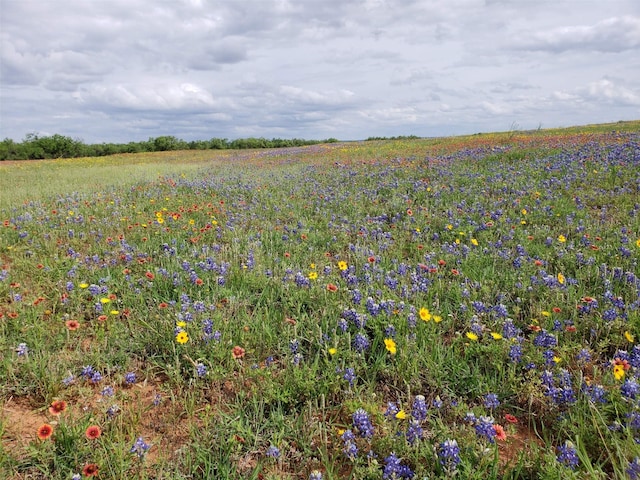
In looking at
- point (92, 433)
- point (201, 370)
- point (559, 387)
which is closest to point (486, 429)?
point (559, 387)

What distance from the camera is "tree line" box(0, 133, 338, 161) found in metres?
38.6

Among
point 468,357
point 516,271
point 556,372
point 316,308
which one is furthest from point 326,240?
point 556,372

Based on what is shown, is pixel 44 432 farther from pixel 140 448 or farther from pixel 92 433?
pixel 140 448

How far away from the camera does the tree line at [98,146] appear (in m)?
38.6

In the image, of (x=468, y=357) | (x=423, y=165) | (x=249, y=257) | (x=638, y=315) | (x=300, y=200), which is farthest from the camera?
(x=423, y=165)

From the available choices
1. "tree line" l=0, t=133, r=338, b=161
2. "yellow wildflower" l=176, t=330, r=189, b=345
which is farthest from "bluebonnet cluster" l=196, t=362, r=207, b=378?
"tree line" l=0, t=133, r=338, b=161

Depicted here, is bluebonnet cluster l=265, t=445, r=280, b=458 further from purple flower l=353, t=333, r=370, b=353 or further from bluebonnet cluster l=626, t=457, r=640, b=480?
bluebonnet cluster l=626, t=457, r=640, b=480

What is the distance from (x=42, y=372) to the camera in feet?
8.66

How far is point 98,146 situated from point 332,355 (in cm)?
5059

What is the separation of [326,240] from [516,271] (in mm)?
2426

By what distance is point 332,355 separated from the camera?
8.97 ft

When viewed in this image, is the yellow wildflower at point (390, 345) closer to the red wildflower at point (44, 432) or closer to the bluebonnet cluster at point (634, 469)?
the bluebonnet cluster at point (634, 469)

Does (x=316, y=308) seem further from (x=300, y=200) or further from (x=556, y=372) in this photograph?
(x=300, y=200)

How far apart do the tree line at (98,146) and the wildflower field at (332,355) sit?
139 feet
